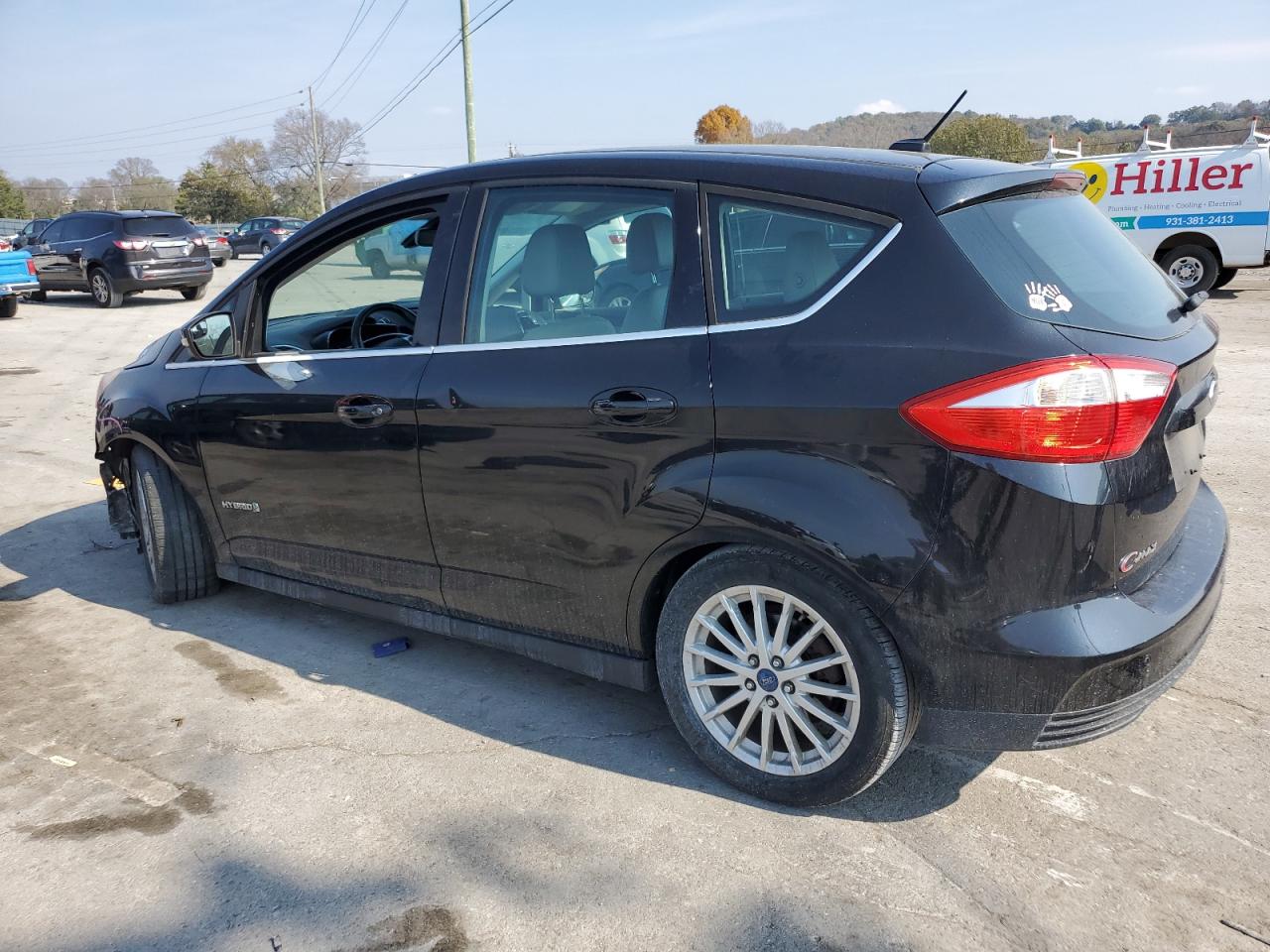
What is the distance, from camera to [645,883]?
2.59 meters

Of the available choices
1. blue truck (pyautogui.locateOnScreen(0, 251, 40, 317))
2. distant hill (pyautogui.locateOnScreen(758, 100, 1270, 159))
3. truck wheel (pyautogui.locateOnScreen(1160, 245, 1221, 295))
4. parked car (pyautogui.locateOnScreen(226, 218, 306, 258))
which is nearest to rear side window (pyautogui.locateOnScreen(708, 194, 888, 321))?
truck wheel (pyautogui.locateOnScreen(1160, 245, 1221, 295))

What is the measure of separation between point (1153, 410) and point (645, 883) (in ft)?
5.69

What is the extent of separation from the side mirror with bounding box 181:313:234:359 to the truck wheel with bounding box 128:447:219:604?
594mm

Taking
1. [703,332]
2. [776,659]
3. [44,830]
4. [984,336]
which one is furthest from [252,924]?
[984,336]

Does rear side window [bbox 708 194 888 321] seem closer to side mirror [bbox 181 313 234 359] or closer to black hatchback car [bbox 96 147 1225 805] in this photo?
black hatchback car [bbox 96 147 1225 805]

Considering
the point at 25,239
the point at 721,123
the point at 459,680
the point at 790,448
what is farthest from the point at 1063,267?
the point at 721,123

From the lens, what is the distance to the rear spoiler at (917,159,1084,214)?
261 centimetres

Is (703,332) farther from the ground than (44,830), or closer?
farther from the ground

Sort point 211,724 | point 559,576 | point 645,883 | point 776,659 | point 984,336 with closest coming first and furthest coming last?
point 984,336
point 645,883
point 776,659
point 559,576
point 211,724

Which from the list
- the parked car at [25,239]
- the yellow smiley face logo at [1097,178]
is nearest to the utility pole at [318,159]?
the parked car at [25,239]

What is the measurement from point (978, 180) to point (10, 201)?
7349 cm

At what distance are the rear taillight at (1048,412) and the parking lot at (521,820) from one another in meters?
1.10

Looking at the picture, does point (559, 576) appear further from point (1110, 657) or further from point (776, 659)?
point (1110, 657)

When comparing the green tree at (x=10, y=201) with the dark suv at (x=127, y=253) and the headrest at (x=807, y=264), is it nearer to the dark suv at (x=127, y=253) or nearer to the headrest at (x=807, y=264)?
the dark suv at (x=127, y=253)
